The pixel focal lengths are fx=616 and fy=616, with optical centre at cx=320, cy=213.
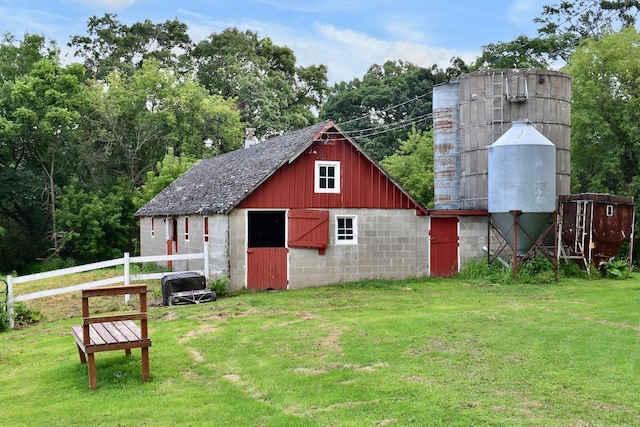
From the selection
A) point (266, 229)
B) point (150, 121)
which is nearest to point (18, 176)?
point (150, 121)

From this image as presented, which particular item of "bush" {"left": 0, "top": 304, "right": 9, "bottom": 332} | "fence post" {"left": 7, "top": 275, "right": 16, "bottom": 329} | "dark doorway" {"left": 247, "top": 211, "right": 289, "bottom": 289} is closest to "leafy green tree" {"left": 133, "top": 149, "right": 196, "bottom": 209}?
"dark doorway" {"left": 247, "top": 211, "right": 289, "bottom": 289}

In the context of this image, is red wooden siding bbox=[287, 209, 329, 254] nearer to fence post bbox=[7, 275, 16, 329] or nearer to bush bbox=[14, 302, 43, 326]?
bush bbox=[14, 302, 43, 326]

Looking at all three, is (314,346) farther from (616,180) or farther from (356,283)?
(616,180)

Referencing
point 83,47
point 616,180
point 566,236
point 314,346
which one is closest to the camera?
point 314,346

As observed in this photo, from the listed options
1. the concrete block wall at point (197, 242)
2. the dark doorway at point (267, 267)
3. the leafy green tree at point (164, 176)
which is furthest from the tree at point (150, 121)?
the dark doorway at point (267, 267)

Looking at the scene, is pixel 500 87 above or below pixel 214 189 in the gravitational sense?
above

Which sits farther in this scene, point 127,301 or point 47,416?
point 127,301

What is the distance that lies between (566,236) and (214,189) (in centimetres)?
1223

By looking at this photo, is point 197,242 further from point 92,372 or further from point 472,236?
point 92,372

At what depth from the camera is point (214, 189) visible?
21531 mm

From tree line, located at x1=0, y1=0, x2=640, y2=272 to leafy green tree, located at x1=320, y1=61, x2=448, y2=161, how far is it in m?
0.17

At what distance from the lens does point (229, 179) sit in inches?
848

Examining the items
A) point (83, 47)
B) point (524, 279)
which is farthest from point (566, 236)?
point (83, 47)

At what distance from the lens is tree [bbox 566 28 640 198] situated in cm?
3144
